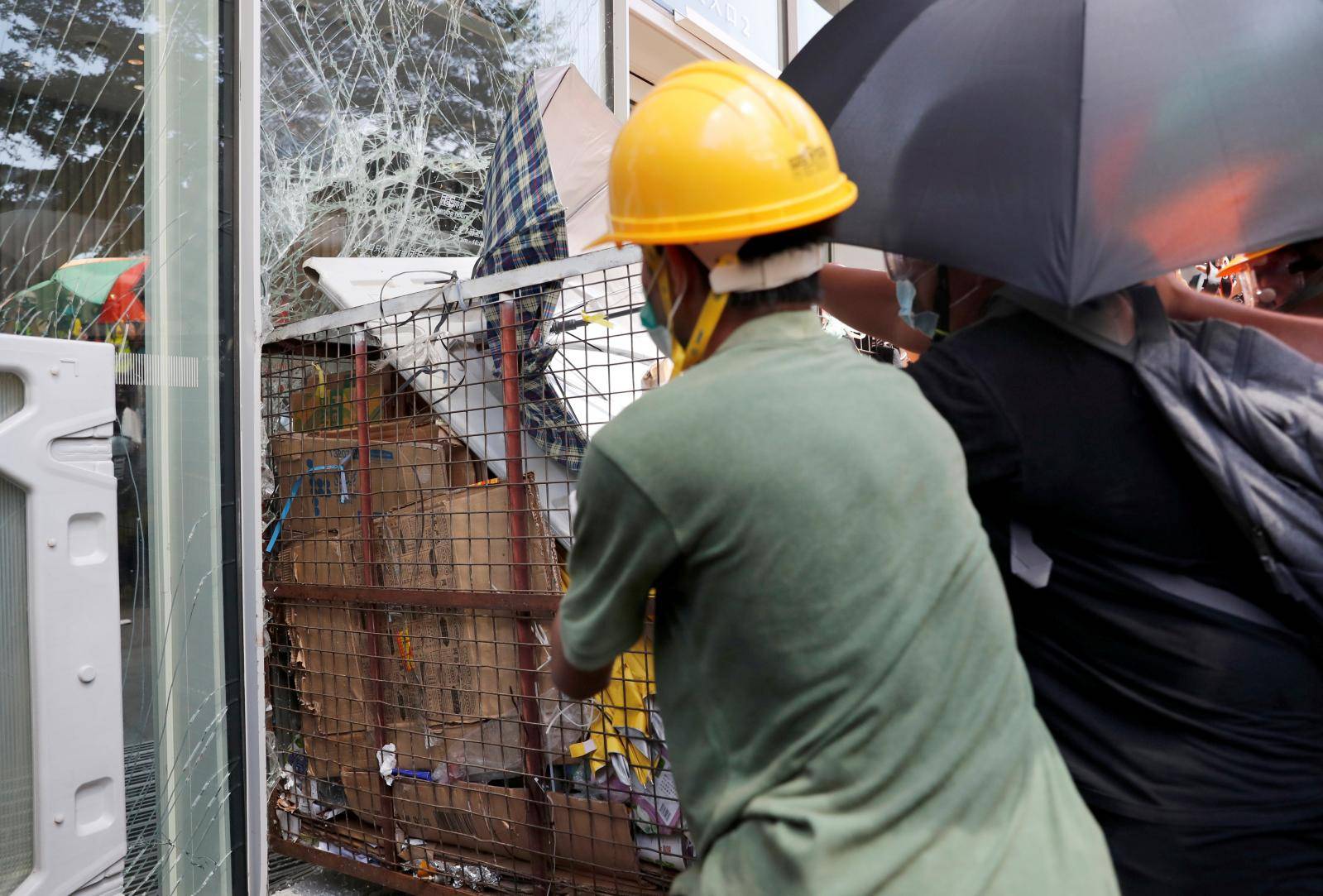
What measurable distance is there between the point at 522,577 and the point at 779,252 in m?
1.90

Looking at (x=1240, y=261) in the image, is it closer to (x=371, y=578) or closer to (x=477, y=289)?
(x=477, y=289)

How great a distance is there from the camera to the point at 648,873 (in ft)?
9.09

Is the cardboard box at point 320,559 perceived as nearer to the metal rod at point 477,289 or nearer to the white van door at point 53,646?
the metal rod at point 477,289

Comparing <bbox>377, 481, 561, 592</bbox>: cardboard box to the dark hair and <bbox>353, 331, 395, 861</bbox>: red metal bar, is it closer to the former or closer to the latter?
<bbox>353, 331, 395, 861</bbox>: red metal bar

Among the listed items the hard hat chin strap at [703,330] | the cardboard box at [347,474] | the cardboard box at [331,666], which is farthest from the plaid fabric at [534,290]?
the hard hat chin strap at [703,330]

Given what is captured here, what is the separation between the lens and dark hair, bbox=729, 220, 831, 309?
3.93 feet

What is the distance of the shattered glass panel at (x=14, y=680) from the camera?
174cm

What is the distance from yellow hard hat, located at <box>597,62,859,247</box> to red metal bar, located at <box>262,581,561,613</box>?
170 centimetres

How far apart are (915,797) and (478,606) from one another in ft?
6.85

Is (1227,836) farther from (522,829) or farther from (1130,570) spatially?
(522,829)

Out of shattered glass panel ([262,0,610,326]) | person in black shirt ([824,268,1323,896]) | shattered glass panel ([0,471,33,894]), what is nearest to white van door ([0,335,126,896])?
shattered glass panel ([0,471,33,894])

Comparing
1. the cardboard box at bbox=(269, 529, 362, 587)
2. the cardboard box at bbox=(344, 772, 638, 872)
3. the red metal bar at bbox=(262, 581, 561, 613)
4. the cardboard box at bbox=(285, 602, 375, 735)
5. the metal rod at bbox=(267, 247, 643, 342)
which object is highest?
the metal rod at bbox=(267, 247, 643, 342)

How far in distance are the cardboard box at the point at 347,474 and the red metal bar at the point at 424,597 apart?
0.21 meters

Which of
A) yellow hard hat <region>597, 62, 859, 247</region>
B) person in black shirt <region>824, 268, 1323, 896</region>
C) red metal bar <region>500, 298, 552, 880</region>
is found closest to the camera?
yellow hard hat <region>597, 62, 859, 247</region>
